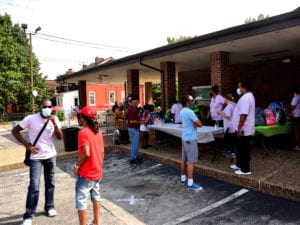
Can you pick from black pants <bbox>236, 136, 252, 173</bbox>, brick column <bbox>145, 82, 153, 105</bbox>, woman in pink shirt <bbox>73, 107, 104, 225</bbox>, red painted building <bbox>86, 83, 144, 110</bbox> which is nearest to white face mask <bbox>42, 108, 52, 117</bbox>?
woman in pink shirt <bbox>73, 107, 104, 225</bbox>

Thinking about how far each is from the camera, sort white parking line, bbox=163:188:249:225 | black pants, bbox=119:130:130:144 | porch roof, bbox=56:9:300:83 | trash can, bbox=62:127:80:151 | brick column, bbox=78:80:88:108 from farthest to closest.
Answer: brick column, bbox=78:80:88:108 → black pants, bbox=119:130:130:144 → trash can, bbox=62:127:80:151 → porch roof, bbox=56:9:300:83 → white parking line, bbox=163:188:249:225

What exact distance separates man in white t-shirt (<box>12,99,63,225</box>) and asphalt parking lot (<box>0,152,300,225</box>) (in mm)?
306

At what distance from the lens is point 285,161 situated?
6.09 metres

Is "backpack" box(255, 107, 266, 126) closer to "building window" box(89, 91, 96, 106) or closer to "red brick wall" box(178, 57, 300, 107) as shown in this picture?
"red brick wall" box(178, 57, 300, 107)

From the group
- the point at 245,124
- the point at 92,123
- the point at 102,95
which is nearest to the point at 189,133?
the point at 245,124

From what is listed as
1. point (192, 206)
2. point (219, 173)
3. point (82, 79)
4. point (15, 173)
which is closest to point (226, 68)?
point (219, 173)

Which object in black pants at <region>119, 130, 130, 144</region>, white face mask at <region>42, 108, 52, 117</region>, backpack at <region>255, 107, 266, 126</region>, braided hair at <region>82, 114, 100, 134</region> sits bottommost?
black pants at <region>119, 130, 130, 144</region>

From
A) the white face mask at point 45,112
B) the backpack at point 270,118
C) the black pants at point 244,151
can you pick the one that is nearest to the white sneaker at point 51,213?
the white face mask at point 45,112

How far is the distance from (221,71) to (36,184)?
259 inches

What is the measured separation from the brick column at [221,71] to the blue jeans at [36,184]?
6049 mm

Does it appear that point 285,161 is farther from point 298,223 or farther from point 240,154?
point 298,223

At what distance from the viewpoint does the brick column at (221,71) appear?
8.57 m

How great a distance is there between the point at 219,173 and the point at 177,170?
1.27 metres

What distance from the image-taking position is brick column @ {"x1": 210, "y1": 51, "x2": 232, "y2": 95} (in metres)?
8.57
